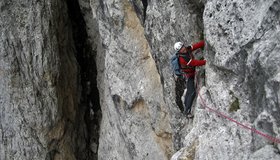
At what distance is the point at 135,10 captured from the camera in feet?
47.4

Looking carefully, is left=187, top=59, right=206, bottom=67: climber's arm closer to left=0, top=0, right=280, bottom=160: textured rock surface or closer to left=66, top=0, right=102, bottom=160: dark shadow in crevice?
left=0, top=0, right=280, bottom=160: textured rock surface

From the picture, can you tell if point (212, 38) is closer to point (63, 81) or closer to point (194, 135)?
point (194, 135)

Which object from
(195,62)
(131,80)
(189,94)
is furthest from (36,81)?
(195,62)

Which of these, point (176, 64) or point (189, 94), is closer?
point (176, 64)

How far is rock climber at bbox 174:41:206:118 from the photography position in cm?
1052

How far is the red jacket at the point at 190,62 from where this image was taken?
10455mm

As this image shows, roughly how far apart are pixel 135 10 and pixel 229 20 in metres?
6.22

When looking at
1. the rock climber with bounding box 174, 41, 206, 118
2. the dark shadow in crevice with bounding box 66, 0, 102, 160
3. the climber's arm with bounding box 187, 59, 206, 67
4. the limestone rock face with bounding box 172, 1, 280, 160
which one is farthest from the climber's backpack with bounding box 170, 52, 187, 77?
the dark shadow in crevice with bounding box 66, 0, 102, 160

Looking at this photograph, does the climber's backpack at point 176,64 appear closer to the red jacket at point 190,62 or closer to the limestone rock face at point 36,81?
the red jacket at point 190,62

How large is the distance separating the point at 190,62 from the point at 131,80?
18.2ft

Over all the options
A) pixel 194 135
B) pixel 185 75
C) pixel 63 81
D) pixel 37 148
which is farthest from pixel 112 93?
pixel 194 135

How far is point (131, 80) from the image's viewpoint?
15.8m

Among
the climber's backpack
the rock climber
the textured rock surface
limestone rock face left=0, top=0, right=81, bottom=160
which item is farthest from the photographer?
limestone rock face left=0, top=0, right=81, bottom=160

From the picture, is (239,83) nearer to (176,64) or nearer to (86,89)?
(176,64)
